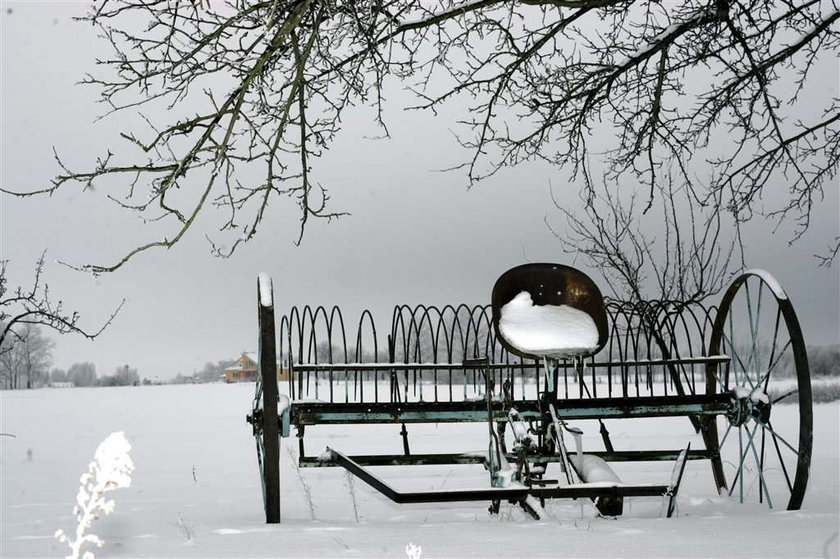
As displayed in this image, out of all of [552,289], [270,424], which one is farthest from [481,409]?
[270,424]

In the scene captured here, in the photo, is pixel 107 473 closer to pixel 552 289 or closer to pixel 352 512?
pixel 552 289

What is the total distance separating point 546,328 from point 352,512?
2083mm

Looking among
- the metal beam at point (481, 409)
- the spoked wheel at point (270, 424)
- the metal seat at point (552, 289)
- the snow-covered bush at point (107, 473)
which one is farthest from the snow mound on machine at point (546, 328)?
the snow-covered bush at point (107, 473)

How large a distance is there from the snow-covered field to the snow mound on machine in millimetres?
992

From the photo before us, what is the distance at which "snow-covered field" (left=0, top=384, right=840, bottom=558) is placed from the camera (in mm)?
3488

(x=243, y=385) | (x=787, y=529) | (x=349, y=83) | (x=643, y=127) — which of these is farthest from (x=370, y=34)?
(x=243, y=385)

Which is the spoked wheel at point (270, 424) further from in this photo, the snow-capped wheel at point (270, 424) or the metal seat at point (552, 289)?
the metal seat at point (552, 289)

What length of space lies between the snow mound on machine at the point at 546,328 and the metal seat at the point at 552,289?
0.16 ft

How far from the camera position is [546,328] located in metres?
4.85

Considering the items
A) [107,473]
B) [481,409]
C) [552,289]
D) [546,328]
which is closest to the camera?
[107,473]

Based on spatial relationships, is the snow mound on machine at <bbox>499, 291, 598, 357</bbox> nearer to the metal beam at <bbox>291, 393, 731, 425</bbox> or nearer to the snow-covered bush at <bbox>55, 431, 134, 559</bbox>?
the metal beam at <bbox>291, 393, 731, 425</bbox>

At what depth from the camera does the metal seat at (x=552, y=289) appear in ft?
16.9

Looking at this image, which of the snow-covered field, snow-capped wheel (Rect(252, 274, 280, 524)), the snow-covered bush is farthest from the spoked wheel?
the snow-covered bush

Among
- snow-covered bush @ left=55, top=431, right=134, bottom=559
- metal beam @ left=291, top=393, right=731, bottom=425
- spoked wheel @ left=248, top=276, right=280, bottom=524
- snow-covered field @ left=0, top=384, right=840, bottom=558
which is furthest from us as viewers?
metal beam @ left=291, top=393, right=731, bottom=425
